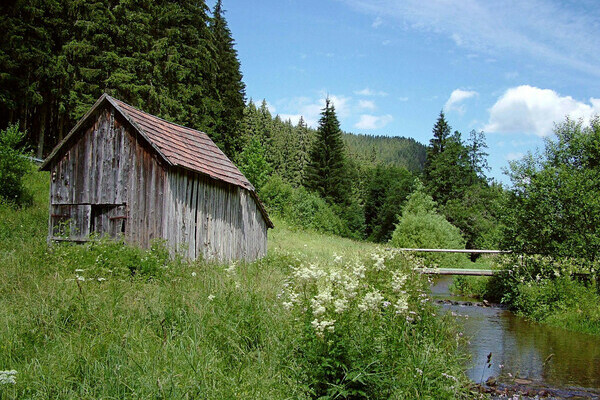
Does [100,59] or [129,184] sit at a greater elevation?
[100,59]

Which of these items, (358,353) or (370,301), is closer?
(358,353)

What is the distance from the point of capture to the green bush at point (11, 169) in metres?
17.1

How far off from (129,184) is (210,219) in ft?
8.82

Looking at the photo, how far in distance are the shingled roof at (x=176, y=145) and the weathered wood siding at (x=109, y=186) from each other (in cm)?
33

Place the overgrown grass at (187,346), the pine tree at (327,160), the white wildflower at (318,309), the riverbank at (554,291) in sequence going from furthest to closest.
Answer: the pine tree at (327,160)
the riverbank at (554,291)
the white wildflower at (318,309)
the overgrown grass at (187,346)

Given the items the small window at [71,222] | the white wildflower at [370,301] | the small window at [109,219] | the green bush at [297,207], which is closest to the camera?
the white wildflower at [370,301]

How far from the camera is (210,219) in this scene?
1423 centimetres

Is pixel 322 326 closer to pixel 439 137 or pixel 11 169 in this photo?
pixel 11 169

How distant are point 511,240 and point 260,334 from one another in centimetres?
1345

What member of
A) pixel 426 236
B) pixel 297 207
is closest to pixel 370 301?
pixel 426 236

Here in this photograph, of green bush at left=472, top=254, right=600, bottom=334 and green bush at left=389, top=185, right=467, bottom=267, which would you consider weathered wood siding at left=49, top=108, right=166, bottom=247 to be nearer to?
green bush at left=472, top=254, right=600, bottom=334

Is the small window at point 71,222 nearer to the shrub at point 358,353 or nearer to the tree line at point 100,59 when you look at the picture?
the shrub at point 358,353

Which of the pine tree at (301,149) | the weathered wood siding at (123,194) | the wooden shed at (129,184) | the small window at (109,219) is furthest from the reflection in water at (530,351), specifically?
the pine tree at (301,149)

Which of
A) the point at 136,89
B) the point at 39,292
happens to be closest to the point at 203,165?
the point at 39,292
